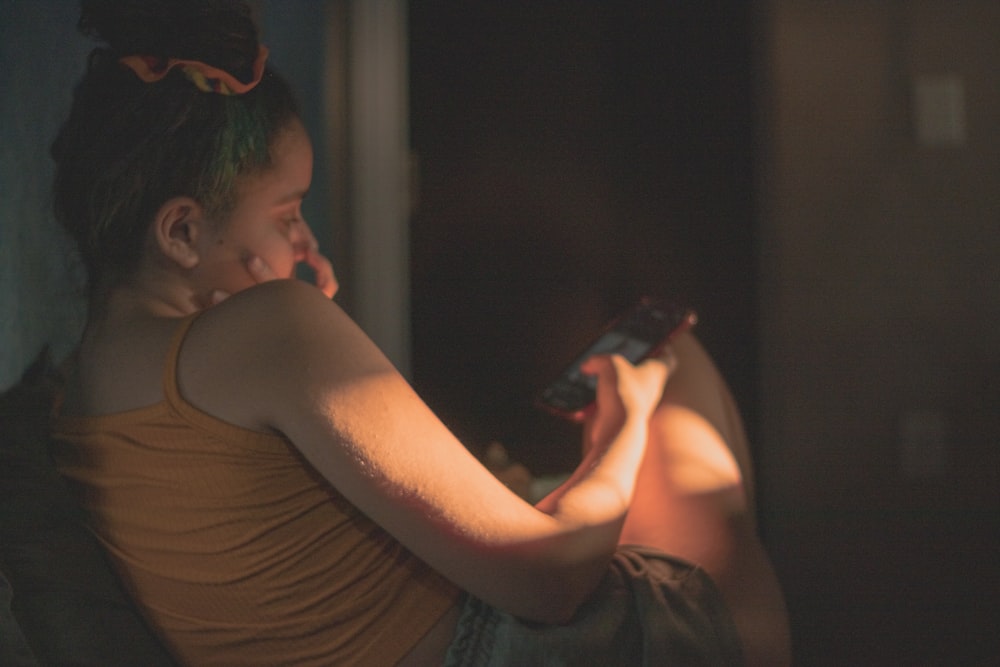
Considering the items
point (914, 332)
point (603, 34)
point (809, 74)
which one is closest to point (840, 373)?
point (914, 332)

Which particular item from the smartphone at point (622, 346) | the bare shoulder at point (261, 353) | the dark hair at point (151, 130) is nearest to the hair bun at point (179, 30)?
the dark hair at point (151, 130)

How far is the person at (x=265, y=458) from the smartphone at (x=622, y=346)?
153 millimetres

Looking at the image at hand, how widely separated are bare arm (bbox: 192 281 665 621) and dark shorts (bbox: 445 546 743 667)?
0.08 ft

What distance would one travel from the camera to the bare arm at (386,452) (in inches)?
22.7

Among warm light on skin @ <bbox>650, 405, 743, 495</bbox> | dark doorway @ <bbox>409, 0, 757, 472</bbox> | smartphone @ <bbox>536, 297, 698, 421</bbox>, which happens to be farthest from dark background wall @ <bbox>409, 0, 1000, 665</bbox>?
warm light on skin @ <bbox>650, 405, 743, 495</bbox>

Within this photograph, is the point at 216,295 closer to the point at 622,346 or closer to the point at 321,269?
the point at 321,269

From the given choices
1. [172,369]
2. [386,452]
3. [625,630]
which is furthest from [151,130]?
[625,630]

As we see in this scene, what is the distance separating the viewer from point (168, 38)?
700 millimetres

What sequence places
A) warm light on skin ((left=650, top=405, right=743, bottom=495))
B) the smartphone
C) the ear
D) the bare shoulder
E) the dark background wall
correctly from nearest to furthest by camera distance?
1. the bare shoulder
2. the ear
3. warm light on skin ((left=650, top=405, right=743, bottom=495))
4. the smartphone
5. the dark background wall

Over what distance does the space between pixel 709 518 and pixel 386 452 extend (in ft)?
1.12

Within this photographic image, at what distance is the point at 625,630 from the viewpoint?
0.68 metres

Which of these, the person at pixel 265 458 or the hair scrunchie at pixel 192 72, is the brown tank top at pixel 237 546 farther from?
the hair scrunchie at pixel 192 72

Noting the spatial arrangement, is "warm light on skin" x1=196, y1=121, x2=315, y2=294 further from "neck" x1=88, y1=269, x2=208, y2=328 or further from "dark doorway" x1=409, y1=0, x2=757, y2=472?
"dark doorway" x1=409, y1=0, x2=757, y2=472

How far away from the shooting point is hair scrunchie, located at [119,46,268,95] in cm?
66
